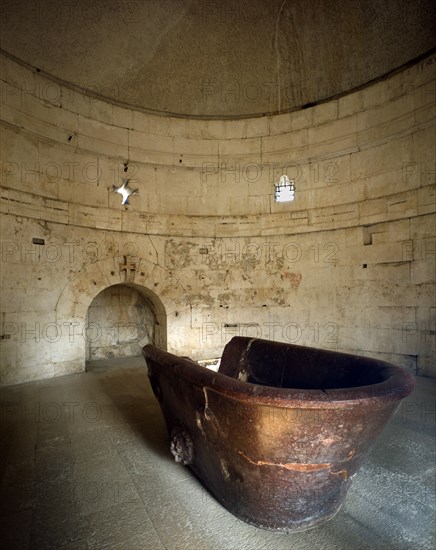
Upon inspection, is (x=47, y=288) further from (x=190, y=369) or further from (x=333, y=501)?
(x=333, y=501)

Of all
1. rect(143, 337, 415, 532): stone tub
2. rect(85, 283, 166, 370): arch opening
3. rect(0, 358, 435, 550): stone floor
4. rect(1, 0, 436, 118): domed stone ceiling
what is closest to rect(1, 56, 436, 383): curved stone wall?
rect(1, 0, 436, 118): domed stone ceiling

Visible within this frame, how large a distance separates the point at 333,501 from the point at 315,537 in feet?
0.80

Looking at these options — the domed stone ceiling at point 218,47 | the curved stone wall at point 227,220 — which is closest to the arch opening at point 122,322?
the curved stone wall at point 227,220

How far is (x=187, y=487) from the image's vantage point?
2.38 metres

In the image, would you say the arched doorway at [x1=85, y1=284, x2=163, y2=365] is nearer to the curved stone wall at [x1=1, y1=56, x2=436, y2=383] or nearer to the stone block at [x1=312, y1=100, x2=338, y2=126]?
the curved stone wall at [x1=1, y1=56, x2=436, y2=383]

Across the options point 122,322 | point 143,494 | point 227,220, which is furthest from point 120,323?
point 143,494

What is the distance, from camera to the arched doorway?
7.02m

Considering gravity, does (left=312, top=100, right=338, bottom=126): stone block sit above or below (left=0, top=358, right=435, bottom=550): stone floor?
above

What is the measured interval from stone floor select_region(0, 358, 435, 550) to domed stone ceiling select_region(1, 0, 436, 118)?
6.19 metres

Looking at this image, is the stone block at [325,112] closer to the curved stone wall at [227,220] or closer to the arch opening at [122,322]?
the curved stone wall at [227,220]

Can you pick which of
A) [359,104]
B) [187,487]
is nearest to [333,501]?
[187,487]

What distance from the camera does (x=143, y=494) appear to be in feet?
7.54

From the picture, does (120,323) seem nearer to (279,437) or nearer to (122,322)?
(122,322)

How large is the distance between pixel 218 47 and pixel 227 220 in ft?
11.7
